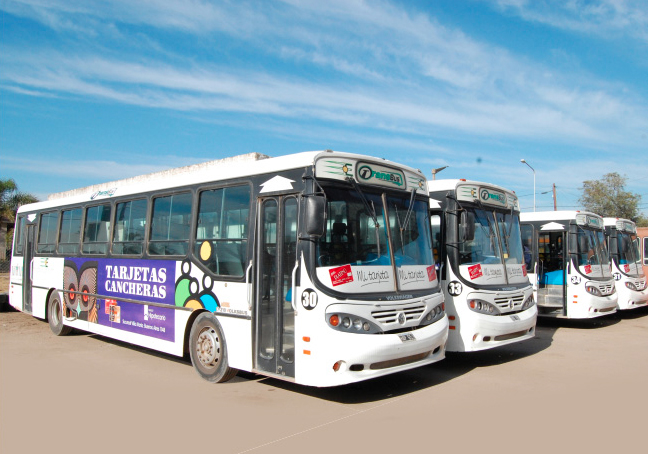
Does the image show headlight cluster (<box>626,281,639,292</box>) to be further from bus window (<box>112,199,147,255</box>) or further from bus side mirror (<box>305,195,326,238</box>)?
bus window (<box>112,199,147,255</box>)

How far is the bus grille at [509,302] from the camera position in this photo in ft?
28.2

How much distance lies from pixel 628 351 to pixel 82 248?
439 inches

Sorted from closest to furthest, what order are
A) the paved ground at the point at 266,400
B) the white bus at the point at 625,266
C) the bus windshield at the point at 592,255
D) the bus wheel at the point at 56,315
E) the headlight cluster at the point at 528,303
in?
the paved ground at the point at 266,400 → the headlight cluster at the point at 528,303 → the bus wheel at the point at 56,315 → the bus windshield at the point at 592,255 → the white bus at the point at 625,266

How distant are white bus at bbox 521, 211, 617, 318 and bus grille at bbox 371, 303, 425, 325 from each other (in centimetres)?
736

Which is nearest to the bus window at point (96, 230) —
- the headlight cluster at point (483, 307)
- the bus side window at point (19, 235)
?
the bus side window at point (19, 235)

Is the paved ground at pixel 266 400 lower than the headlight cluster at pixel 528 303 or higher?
lower

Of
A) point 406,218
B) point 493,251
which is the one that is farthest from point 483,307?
point 406,218

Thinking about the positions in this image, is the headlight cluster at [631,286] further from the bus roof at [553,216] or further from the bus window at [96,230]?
the bus window at [96,230]

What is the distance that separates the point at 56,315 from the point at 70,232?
2.00 metres

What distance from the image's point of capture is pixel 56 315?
485 inches

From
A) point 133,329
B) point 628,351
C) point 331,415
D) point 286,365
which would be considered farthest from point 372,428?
point 628,351

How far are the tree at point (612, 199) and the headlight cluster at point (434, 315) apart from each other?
1947 inches

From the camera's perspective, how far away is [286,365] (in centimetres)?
652

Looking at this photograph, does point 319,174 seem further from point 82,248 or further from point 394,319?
point 82,248
